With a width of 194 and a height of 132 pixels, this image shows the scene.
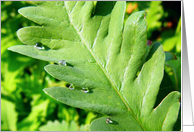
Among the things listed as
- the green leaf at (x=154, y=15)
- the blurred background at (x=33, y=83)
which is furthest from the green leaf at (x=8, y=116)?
the green leaf at (x=154, y=15)

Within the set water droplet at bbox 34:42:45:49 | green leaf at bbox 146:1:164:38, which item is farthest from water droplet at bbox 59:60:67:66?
green leaf at bbox 146:1:164:38

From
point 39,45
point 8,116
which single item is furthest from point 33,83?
point 39,45

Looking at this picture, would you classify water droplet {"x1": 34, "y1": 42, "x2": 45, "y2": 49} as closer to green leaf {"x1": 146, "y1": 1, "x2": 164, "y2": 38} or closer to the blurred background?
the blurred background

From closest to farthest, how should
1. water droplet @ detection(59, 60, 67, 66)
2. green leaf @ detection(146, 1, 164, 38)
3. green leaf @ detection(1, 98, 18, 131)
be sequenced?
1. water droplet @ detection(59, 60, 67, 66)
2. green leaf @ detection(1, 98, 18, 131)
3. green leaf @ detection(146, 1, 164, 38)

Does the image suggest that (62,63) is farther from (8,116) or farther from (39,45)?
(8,116)

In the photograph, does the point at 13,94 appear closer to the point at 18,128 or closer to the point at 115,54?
the point at 18,128

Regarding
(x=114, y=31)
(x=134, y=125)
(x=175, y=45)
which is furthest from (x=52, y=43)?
(x=175, y=45)

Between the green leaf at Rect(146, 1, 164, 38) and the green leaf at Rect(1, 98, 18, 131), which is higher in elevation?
the green leaf at Rect(146, 1, 164, 38)

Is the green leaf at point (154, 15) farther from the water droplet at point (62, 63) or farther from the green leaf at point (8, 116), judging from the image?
the green leaf at point (8, 116)
